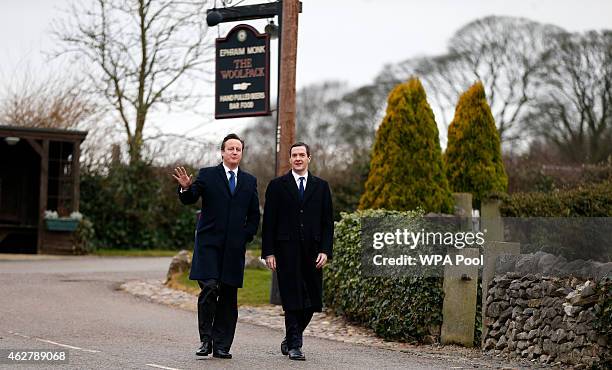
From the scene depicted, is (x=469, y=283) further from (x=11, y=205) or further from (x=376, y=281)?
(x=11, y=205)

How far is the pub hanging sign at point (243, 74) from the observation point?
1419cm

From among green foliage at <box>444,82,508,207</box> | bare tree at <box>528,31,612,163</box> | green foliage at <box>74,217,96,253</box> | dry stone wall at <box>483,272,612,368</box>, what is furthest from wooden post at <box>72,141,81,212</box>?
bare tree at <box>528,31,612,163</box>

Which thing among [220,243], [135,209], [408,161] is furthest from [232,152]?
[135,209]

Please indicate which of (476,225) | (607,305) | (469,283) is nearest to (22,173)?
(476,225)

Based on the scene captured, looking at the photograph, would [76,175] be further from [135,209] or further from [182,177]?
[182,177]

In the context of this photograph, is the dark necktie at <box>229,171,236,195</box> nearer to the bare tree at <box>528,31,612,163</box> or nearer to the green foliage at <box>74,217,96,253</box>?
the green foliage at <box>74,217,96,253</box>

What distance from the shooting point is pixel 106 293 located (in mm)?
15562

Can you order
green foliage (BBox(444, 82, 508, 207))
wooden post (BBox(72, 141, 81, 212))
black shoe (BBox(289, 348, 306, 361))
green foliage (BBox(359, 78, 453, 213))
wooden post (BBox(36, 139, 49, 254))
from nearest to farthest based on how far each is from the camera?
black shoe (BBox(289, 348, 306, 361)) → green foliage (BBox(359, 78, 453, 213)) → green foliage (BBox(444, 82, 508, 207)) → wooden post (BBox(36, 139, 49, 254)) → wooden post (BBox(72, 141, 81, 212))

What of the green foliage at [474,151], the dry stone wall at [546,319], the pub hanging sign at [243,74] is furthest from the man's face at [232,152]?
the green foliage at [474,151]

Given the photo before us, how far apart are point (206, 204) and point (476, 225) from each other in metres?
5.31

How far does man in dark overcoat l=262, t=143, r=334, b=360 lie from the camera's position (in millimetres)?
9031

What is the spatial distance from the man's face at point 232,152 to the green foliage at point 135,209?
64.0 ft

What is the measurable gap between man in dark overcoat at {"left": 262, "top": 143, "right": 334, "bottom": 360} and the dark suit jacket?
Answer: 0.73 feet

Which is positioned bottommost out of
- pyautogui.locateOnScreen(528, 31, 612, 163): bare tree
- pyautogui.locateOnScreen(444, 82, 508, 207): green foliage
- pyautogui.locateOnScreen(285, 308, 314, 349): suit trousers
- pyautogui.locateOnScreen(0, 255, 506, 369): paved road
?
pyautogui.locateOnScreen(0, 255, 506, 369): paved road
